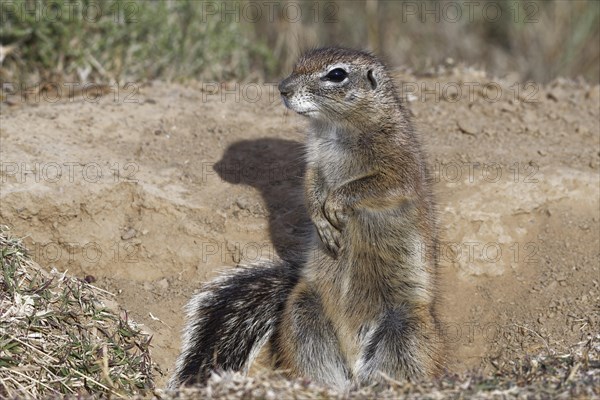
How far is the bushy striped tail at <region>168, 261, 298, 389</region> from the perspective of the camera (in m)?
5.91

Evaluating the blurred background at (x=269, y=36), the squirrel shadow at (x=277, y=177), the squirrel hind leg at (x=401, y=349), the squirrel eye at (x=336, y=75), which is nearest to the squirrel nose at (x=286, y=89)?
the squirrel eye at (x=336, y=75)

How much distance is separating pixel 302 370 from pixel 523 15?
352 inches

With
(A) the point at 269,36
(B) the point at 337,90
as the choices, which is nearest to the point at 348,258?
(B) the point at 337,90

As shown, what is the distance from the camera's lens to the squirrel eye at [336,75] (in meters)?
5.93

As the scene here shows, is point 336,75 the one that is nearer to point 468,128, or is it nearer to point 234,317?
point 234,317

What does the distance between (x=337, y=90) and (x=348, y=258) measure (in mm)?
1093

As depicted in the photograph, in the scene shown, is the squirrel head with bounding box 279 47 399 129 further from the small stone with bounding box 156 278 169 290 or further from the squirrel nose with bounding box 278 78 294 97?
the small stone with bounding box 156 278 169 290

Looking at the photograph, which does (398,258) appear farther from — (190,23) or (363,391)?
(190,23)

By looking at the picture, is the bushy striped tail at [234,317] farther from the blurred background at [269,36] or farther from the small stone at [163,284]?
the blurred background at [269,36]

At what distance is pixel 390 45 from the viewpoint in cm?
1321

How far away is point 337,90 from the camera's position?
591 cm

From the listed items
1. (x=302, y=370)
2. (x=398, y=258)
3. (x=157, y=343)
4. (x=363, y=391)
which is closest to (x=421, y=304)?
(x=398, y=258)

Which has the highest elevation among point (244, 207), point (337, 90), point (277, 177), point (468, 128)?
point (337, 90)

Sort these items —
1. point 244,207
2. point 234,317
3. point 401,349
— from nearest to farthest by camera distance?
point 401,349
point 234,317
point 244,207
